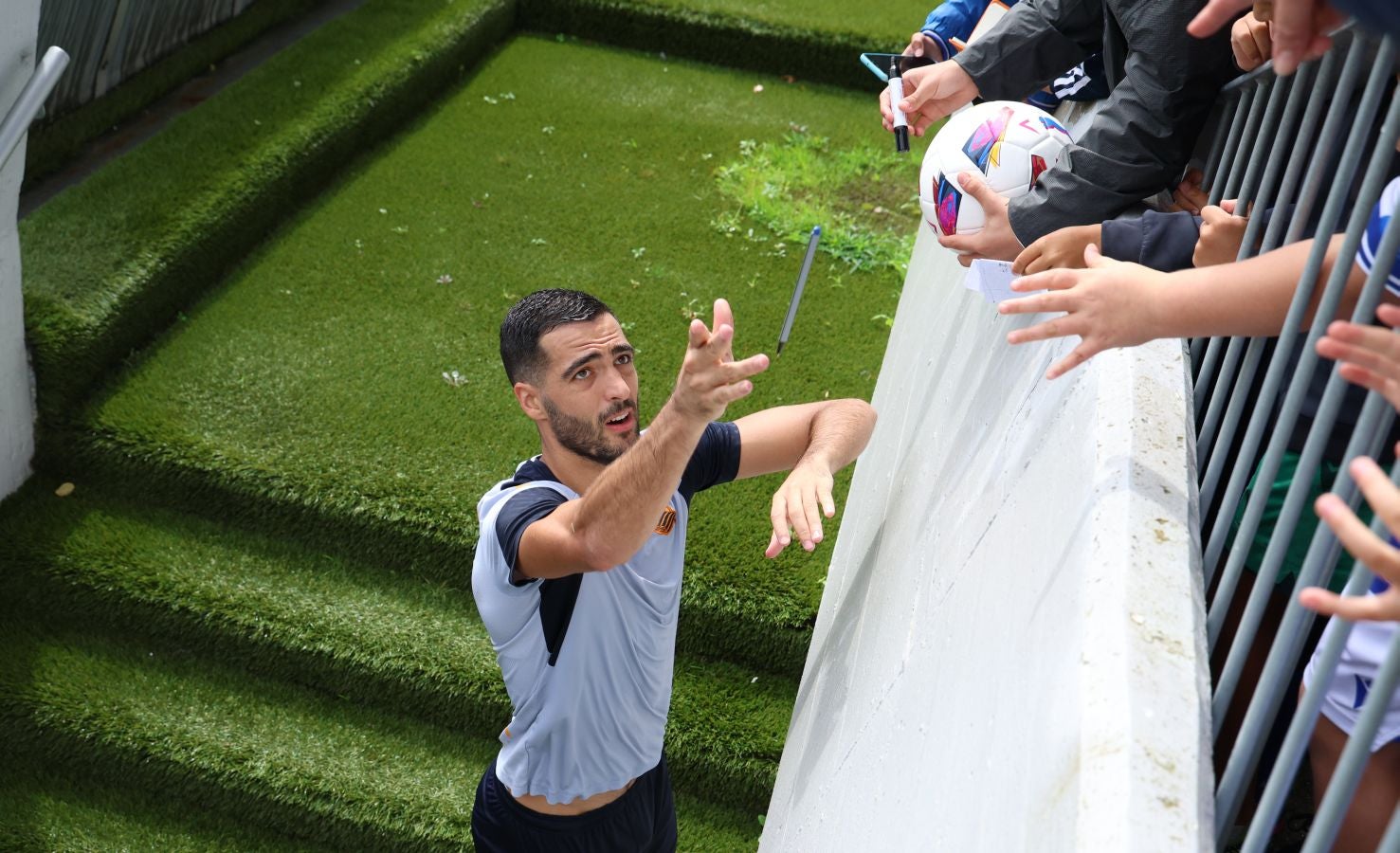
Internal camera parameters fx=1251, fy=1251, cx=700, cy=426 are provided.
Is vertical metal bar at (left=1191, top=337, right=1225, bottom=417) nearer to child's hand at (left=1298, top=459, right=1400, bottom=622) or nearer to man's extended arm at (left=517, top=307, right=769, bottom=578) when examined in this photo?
man's extended arm at (left=517, top=307, right=769, bottom=578)

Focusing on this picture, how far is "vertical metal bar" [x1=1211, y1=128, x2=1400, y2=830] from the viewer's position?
1160 millimetres

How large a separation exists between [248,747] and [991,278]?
2.87 m

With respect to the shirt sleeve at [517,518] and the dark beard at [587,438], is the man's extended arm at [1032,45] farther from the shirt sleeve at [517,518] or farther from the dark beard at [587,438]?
the shirt sleeve at [517,518]

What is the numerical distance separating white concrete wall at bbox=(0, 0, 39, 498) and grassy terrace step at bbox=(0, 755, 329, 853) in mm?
1001

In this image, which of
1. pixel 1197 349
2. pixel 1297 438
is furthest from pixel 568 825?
pixel 1297 438

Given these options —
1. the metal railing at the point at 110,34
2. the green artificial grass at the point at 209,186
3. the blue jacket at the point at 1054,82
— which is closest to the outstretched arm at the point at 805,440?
the blue jacket at the point at 1054,82

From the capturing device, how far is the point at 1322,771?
1481 millimetres

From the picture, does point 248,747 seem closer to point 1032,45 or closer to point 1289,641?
point 1032,45

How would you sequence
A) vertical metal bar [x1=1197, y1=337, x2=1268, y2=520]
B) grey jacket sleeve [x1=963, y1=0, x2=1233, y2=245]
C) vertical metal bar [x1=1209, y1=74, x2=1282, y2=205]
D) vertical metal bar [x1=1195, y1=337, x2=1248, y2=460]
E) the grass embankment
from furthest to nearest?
1. the grass embankment
2. grey jacket sleeve [x1=963, y1=0, x2=1233, y2=245]
3. vertical metal bar [x1=1209, y1=74, x2=1282, y2=205]
4. vertical metal bar [x1=1195, y1=337, x2=1248, y2=460]
5. vertical metal bar [x1=1197, y1=337, x2=1268, y2=520]

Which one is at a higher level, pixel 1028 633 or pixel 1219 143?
pixel 1219 143

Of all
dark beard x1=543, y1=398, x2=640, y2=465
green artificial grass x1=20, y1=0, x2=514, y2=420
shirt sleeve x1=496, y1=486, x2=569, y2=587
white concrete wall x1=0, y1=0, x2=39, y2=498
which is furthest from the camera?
green artificial grass x1=20, y1=0, x2=514, y2=420

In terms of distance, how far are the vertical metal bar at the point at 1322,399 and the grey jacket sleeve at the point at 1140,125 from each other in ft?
2.40

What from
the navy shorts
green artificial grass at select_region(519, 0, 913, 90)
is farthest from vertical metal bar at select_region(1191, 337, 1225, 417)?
green artificial grass at select_region(519, 0, 913, 90)

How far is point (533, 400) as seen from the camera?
2.70 meters
